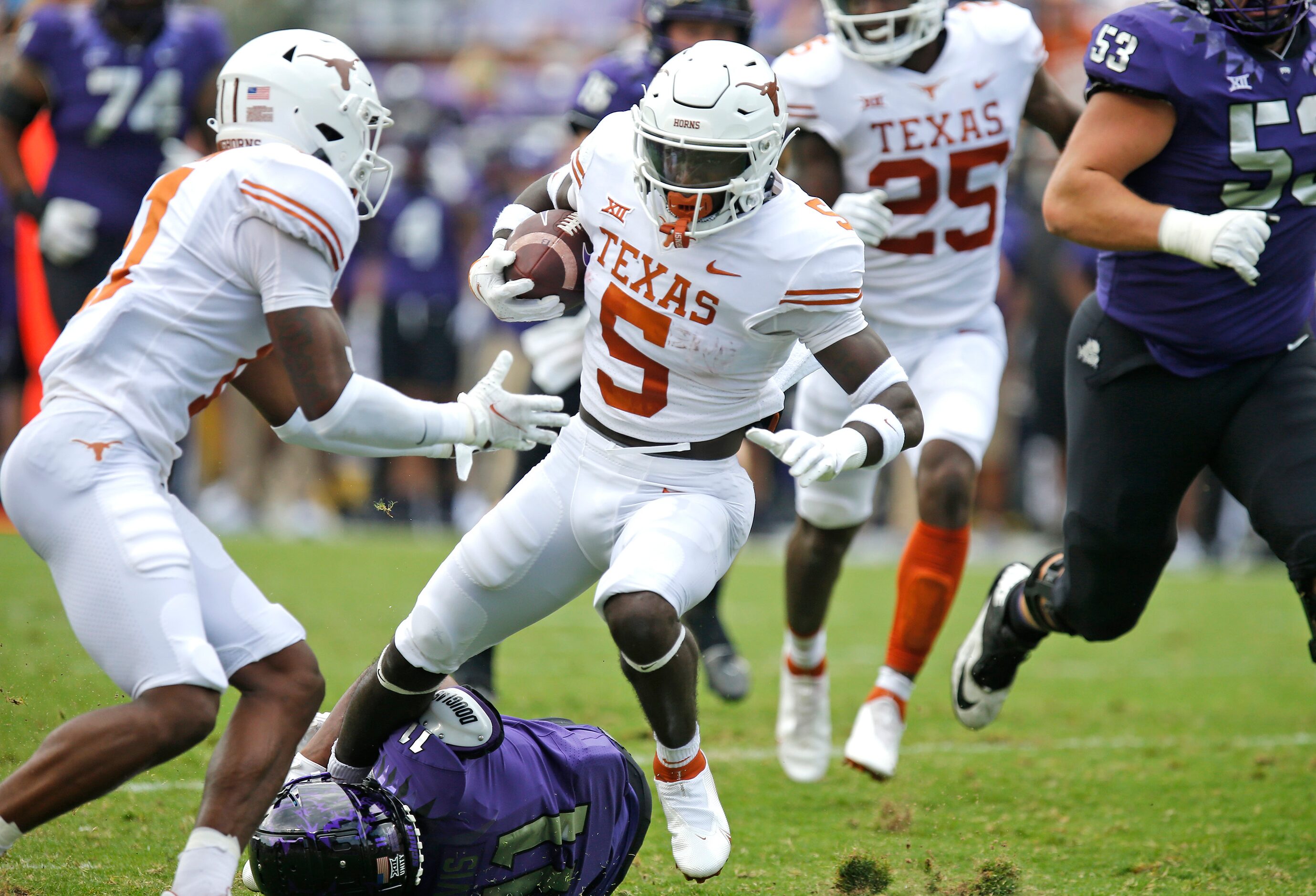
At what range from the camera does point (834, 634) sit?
7234mm

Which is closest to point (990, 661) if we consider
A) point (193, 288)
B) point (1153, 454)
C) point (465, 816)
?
point (1153, 454)

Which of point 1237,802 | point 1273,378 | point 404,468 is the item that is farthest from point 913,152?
point 404,468

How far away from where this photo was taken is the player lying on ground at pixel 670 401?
121 inches

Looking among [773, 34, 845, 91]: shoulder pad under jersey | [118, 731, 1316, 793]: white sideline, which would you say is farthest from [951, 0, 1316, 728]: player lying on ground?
[773, 34, 845, 91]: shoulder pad under jersey

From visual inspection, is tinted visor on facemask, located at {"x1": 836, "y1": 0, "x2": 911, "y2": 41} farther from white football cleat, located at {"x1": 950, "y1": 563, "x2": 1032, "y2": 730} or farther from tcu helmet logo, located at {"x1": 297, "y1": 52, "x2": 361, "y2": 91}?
tcu helmet logo, located at {"x1": 297, "y1": 52, "x2": 361, "y2": 91}

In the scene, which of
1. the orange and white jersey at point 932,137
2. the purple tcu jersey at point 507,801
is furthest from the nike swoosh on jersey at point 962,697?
the purple tcu jersey at point 507,801

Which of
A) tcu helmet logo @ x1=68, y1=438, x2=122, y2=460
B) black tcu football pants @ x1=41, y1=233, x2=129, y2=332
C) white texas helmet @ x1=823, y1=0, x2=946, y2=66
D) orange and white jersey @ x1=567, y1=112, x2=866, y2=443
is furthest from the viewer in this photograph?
black tcu football pants @ x1=41, y1=233, x2=129, y2=332

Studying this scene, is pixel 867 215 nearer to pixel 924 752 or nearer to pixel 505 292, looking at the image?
pixel 505 292

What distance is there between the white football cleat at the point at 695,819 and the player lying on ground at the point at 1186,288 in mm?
1318

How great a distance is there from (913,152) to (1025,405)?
20.3 ft

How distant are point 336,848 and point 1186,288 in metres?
2.42

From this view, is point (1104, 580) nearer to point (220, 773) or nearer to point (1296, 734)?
point (1296, 734)

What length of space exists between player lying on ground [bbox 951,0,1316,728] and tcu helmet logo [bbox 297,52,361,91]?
5.61ft

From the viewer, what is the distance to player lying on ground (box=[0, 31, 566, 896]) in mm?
2678
